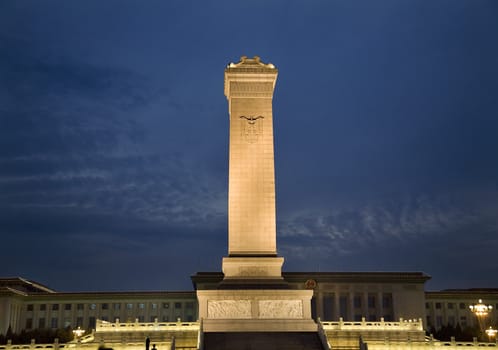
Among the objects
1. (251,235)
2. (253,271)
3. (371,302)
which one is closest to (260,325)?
(253,271)

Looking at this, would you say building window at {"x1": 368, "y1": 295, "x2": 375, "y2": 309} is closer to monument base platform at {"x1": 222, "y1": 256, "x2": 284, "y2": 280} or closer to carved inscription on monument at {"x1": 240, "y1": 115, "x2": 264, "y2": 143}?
monument base platform at {"x1": 222, "y1": 256, "x2": 284, "y2": 280}

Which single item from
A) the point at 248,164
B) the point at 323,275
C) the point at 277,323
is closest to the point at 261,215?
the point at 248,164

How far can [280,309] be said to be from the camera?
22734 millimetres

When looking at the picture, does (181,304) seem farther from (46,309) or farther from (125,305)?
(46,309)

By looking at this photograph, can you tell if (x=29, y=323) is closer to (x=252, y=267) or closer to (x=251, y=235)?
(x=251, y=235)

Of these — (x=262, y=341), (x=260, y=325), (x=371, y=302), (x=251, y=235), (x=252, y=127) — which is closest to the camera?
(x=262, y=341)

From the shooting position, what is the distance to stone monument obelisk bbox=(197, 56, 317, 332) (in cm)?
2261

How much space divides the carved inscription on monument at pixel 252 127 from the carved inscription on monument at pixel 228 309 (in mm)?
7433

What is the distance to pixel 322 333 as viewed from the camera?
66.5ft

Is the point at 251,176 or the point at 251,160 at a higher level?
the point at 251,160

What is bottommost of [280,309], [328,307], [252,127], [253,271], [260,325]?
[260,325]

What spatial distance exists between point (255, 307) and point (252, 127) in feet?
26.7

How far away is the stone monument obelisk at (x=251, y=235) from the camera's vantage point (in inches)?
890

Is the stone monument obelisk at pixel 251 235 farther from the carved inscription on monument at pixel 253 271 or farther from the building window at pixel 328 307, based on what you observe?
the building window at pixel 328 307
